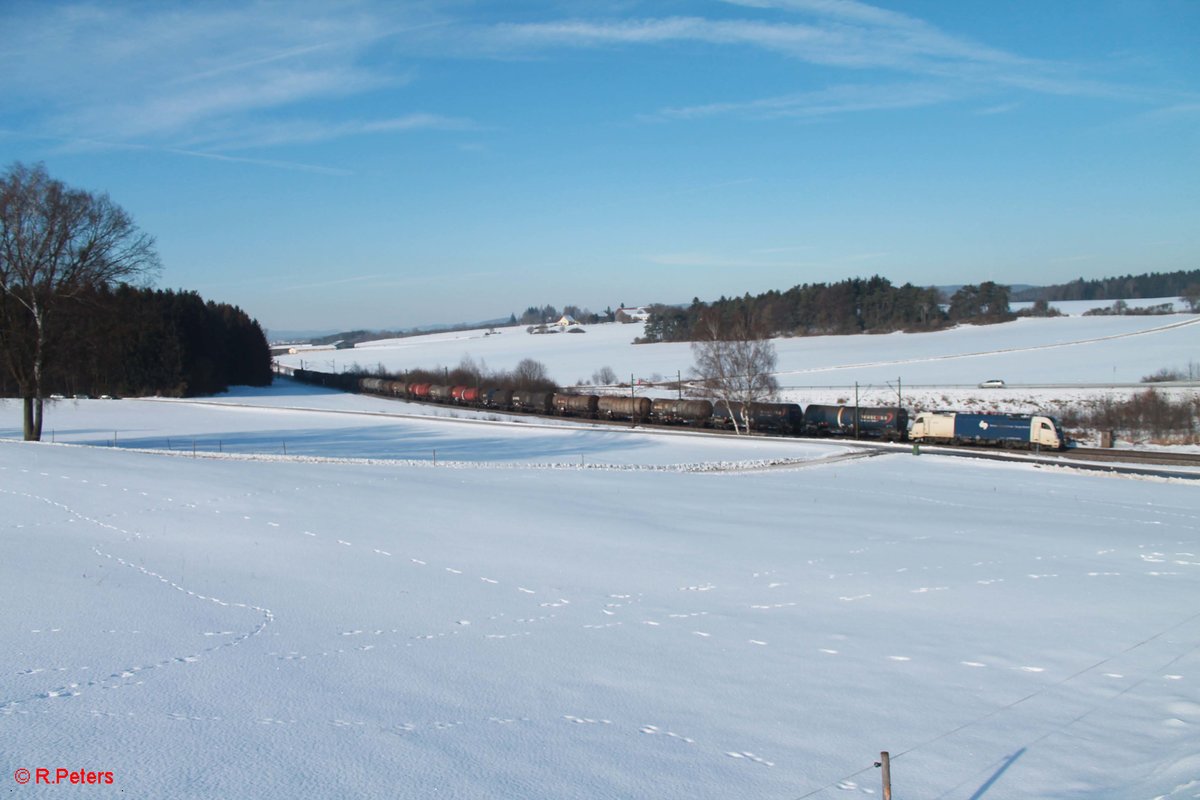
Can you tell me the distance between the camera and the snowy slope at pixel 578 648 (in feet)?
20.8

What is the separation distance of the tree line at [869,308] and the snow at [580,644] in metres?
102

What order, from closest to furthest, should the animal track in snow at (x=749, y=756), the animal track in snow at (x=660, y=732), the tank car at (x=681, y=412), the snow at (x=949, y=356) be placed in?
1. the animal track in snow at (x=749, y=756)
2. the animal track in snow at (x=660, y=732)
3. the tank car at (x=681, y=412)
4. the snow at (x=949, y=356)

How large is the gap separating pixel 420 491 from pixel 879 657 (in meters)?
15.9

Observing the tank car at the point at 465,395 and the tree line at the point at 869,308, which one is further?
the tree line at the point at 869,308

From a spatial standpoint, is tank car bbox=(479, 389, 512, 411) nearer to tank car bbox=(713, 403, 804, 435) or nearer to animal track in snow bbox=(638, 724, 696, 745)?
tank car bbox=(713, 403, 804, 435)

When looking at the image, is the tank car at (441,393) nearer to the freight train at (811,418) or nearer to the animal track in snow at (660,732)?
the freight train at (811,418)

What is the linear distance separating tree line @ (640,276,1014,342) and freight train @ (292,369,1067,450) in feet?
183

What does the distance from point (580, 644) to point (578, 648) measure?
158mm

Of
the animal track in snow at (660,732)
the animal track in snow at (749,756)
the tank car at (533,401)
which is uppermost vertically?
the tank car at (533,401)

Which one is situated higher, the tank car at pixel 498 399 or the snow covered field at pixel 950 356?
the snow covered field at pixel 950 356

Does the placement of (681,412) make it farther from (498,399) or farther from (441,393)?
(441,393)

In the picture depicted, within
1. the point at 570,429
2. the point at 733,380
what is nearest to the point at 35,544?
the point at 570,429

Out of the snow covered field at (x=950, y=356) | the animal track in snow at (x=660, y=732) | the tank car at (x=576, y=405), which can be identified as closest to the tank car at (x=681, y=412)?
the tank car at (x=576, y=405)

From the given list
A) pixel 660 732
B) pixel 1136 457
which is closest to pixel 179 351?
pixel 1136 457
